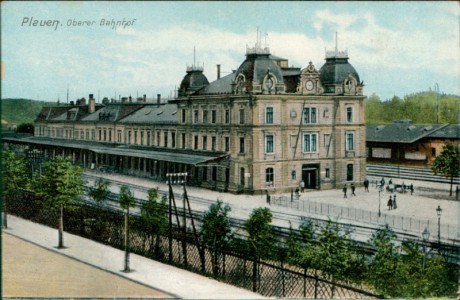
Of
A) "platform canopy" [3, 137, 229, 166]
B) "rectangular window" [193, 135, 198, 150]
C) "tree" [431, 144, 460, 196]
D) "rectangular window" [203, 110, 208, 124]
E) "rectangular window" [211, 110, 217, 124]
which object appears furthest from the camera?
"rectangular window" [211, 110, 217, 124]

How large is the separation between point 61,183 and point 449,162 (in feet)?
21.9

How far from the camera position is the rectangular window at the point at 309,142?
36.1ft

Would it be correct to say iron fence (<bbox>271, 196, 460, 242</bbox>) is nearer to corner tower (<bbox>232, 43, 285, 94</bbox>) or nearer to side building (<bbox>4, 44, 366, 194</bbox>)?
side building (<bbox>4, 44, 366, 194</bbox>)

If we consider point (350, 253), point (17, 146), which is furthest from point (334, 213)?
point (17, 146)

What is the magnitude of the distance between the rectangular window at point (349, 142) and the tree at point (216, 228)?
2500 mm

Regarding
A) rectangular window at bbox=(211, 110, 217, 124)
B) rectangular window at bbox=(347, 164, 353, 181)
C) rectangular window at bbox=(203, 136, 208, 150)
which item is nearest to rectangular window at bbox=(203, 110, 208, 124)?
rectangular window at bbox=(211, 110, 217, 124)

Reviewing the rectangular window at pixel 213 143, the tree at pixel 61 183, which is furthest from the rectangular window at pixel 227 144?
the tree at pixel 61 183

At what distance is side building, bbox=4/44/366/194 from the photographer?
10.9 m

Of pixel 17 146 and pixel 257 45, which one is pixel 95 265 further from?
pixel 257 45

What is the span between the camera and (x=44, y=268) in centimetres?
928

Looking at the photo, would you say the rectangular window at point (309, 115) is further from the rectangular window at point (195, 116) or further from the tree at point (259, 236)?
the rectangular window at point (195, 116)

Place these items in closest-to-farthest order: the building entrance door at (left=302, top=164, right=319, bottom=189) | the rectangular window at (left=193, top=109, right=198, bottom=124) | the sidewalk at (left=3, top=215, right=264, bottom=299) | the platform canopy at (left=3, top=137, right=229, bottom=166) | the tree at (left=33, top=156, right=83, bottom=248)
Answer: the sidewalk at (left=3, top=215, right=264, bottom=299), the building entrance door at (left=302, top=164, right=319, bottom=189), the tree at (left=33, top=156, right=83, bottom=248), the platform canopy at (left=3, top=137, right=229, bottom=166), the rectangular window at (left=193, top=109, right=198, bottom=124)

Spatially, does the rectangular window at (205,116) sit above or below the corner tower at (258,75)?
below

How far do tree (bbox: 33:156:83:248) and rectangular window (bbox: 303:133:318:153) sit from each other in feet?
13.4
